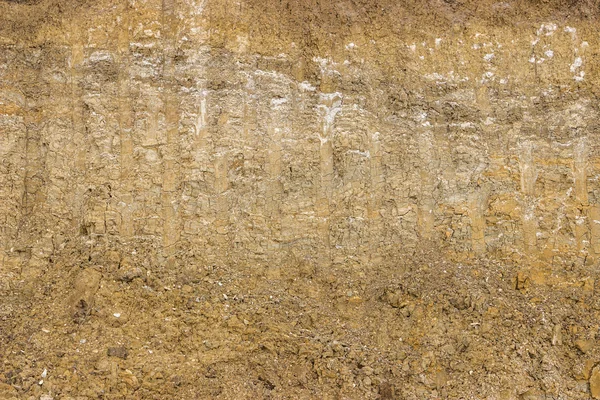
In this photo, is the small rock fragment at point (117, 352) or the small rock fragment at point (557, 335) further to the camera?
the small rock fragment at point (557, 335)

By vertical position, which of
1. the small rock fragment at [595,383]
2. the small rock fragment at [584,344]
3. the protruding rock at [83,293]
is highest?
the protruding rock at [83,293]

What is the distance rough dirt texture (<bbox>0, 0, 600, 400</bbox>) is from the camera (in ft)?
32.4

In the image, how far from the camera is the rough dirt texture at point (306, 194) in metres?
9.88

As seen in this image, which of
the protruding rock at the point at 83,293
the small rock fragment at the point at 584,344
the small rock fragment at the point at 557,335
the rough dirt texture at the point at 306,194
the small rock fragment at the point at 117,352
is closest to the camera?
the small rock fragment at the point at 117,352

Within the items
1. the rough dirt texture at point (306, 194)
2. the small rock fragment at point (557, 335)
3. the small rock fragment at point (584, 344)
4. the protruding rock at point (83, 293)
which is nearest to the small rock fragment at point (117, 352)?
the rough dirt texture at point (306, 194)

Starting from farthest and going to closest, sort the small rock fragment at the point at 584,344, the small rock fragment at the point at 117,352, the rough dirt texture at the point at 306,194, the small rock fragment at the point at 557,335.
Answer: the small rock fragment at the point at 557,335 < the small rock fragment at the point at 584,344 < the rough dirt texture at the point at 306,194 < the small rock fragment at the point at 117,352

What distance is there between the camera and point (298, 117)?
37.0ft

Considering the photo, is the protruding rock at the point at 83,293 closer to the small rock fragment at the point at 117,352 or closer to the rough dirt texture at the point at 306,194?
the rough dirt texture at the point at 306,194

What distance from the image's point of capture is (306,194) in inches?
436

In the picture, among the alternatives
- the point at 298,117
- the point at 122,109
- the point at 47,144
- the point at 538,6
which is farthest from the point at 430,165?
the point at 47,144

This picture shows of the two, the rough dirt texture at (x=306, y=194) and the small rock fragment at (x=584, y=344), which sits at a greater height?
the rough dirt texture at (x=306, y=194)

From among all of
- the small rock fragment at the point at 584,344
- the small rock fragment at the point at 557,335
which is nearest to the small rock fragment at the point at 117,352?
the small rock fragment at the point at 557,335

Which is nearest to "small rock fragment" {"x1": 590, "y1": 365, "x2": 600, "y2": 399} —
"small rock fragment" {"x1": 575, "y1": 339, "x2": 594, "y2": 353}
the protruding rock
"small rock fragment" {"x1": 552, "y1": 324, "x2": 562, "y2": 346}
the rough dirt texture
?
the rough dirt texture

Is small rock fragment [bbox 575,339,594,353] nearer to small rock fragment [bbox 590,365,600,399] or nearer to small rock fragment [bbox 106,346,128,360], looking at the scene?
small rock fragment [bbox 590,365,600,399]
